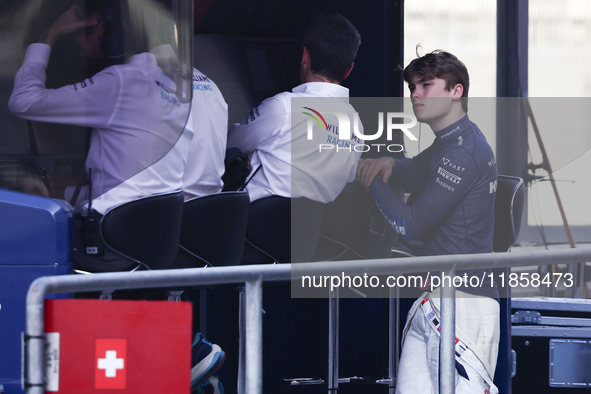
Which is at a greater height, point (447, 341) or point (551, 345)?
point (447, 341)

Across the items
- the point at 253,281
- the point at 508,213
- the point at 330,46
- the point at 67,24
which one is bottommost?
the point at 253,281

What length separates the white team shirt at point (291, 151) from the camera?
102 inches

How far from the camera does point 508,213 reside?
109 inches

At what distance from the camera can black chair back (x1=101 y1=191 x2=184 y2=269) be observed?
1.95 metres

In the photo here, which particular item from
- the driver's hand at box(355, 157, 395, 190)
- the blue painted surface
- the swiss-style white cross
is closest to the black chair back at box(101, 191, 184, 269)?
the blue painted surface

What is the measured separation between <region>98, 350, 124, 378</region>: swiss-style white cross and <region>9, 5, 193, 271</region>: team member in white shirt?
641 mm

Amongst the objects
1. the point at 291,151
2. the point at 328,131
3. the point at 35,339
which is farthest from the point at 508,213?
the point at 35,339

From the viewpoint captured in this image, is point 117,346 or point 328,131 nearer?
point 117,346

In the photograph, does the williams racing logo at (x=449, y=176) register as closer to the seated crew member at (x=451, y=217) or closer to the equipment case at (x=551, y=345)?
the seated crew member at (x=451, y=217)

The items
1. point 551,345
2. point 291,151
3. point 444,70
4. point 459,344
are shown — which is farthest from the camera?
point 551,345

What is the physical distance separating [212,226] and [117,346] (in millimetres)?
941

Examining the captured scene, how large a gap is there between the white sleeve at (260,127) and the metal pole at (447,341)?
3.41 feet

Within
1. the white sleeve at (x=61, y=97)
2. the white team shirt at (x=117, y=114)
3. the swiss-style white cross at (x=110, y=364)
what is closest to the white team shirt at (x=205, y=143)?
the white team shirt at (x=117, y=114)

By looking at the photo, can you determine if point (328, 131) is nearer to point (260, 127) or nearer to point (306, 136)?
point (306, 136)
